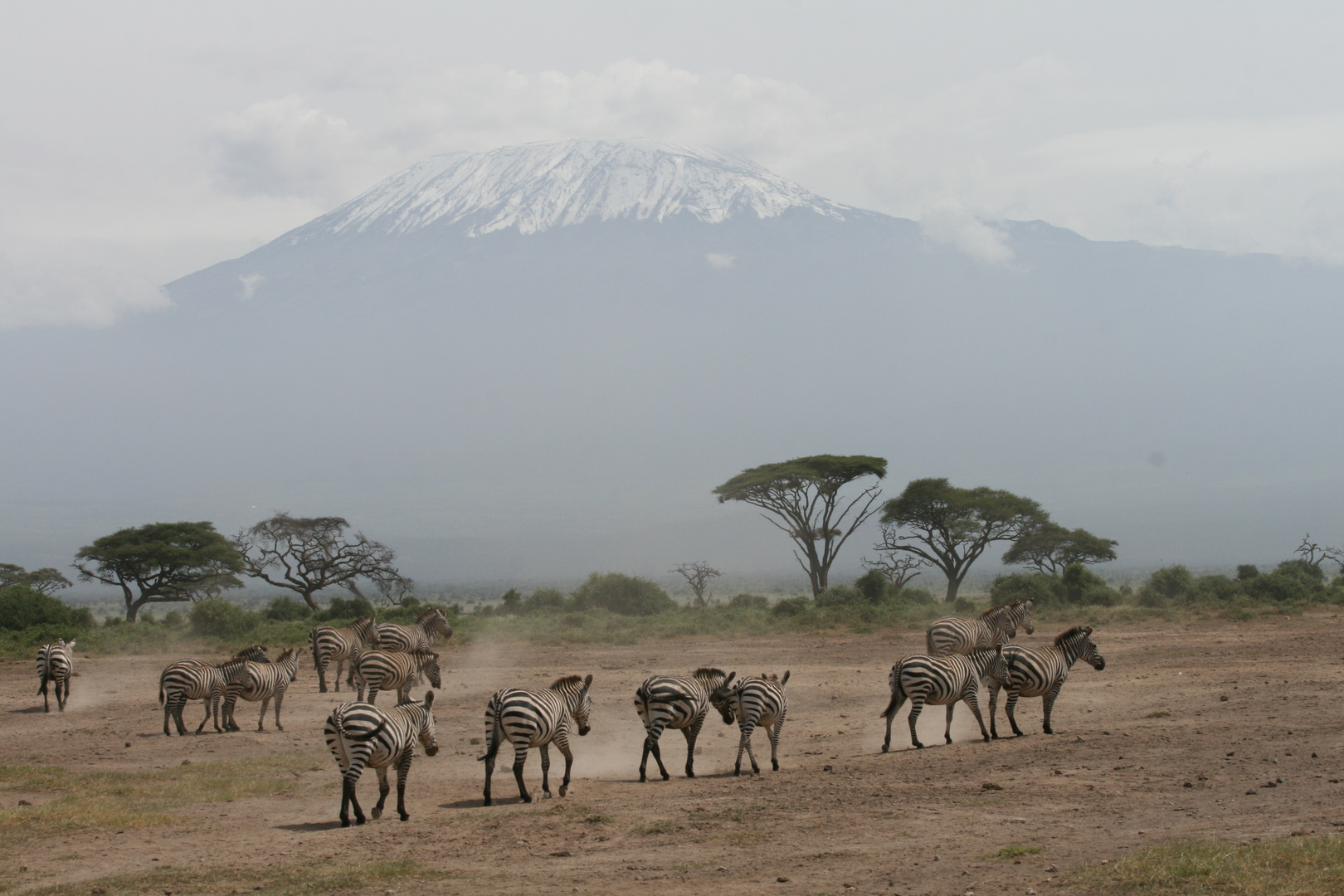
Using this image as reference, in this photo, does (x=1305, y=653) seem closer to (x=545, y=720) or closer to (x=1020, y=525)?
(x=545, y=720)

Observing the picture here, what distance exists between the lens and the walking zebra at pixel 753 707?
506 inches

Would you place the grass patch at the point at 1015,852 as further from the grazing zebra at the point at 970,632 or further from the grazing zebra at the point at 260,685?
the grazing zebra at the point at 260,685

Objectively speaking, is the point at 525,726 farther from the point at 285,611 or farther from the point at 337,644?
the point at 285,611

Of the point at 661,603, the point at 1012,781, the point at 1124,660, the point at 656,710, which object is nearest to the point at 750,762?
the point at 656,710

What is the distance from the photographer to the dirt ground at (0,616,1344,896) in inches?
328

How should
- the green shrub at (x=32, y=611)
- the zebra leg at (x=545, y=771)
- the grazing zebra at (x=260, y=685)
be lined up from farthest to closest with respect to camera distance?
the green shrub at (x=32, y=611)
the grazing zebra at (x=260, y=685)
the zebra leg at (x=545, y=771)

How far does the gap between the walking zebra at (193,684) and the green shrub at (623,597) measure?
85.7ft

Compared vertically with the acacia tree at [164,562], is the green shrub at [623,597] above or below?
below

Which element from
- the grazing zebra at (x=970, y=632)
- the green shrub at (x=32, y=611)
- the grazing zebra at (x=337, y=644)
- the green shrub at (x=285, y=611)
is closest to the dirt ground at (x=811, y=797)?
the grazing zebra at (x=970, y=632)

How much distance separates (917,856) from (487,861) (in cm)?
373

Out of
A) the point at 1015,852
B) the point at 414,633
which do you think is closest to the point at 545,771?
the point at 1015,852

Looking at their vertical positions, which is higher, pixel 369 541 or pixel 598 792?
pixel 369 541

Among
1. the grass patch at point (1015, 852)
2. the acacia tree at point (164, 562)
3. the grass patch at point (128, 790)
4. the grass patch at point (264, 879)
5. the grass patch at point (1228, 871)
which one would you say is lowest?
the grass patch at point (128, 790)

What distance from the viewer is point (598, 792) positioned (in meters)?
12.1
